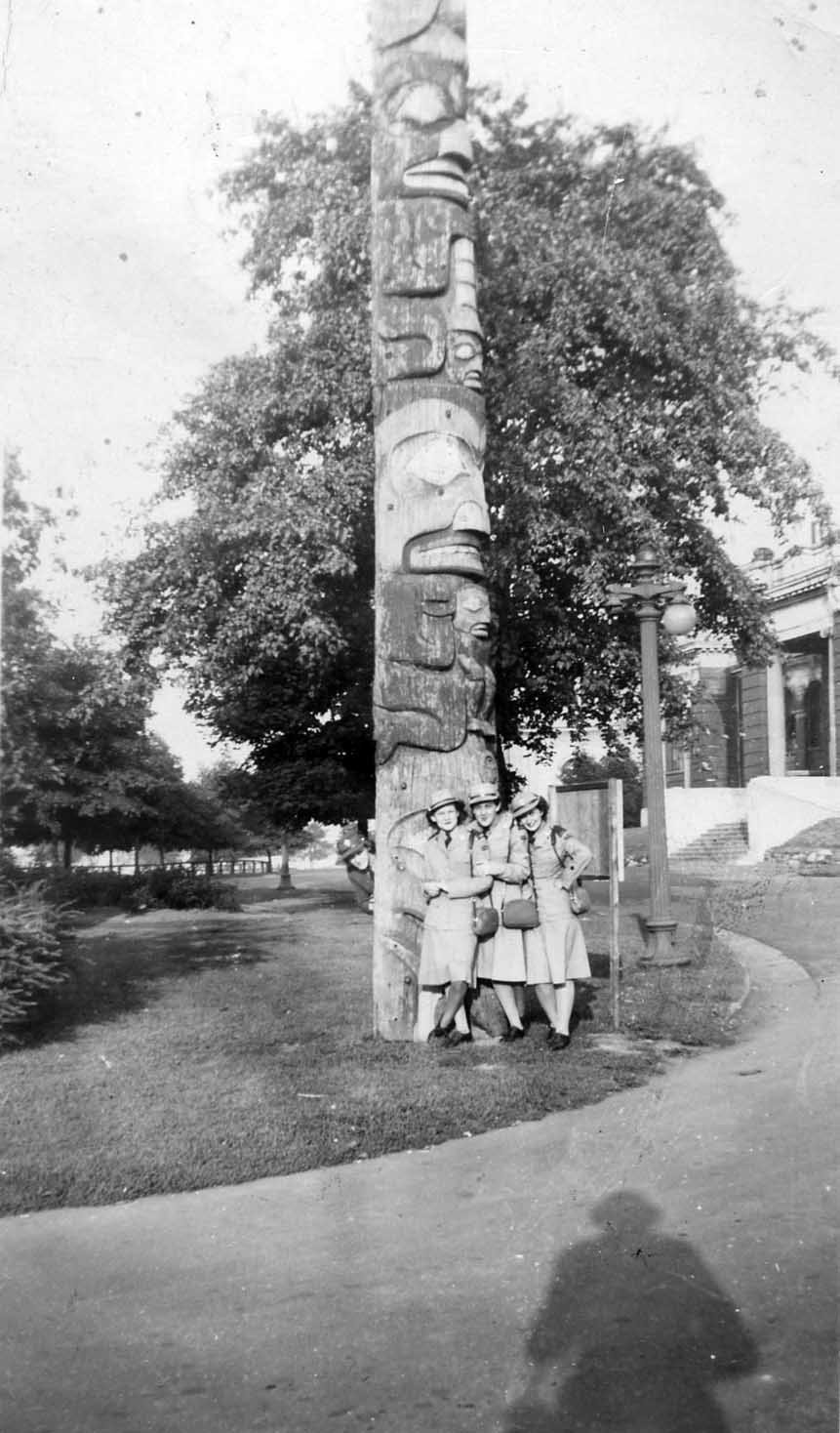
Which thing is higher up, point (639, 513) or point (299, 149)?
point (299, 149)

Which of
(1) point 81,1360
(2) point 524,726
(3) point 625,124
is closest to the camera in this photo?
(1) point 81,1360

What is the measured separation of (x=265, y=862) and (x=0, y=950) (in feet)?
168

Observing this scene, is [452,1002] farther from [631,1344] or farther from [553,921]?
[631,1344]

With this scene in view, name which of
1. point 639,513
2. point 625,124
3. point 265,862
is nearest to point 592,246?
point 625,124

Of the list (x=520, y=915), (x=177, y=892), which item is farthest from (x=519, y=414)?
(x=177, y=892)

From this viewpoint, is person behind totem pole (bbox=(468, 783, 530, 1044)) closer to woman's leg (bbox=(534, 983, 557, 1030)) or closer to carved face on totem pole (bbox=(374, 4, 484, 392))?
woman's leg (bbox=(534, 983, 557, 1030))

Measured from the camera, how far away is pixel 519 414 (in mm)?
15500

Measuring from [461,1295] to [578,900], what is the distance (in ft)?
13.1

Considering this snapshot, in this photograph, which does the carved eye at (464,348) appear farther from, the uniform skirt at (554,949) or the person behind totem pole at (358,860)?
the person behind totem pole at (358,860)

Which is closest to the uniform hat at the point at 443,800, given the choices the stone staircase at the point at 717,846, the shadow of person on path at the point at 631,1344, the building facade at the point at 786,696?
the shadow of person on path at the point at 631,1344

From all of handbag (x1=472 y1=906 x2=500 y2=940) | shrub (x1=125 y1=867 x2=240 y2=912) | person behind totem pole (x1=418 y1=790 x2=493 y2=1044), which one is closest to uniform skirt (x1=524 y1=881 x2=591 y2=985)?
handbag (x1=472 y1=906 x2=500 y2=940)

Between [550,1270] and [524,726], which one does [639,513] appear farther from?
[550,1270]

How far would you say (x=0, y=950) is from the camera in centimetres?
784

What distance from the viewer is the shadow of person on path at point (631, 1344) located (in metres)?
3.02
